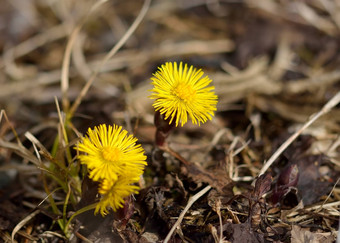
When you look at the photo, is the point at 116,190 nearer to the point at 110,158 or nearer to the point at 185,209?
the point at 110,158

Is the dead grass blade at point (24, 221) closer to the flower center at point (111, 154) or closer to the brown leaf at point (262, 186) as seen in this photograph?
the flower center at point (111, 154)

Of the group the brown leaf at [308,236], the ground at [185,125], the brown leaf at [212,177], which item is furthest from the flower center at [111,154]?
the brown leaf at [308,236]

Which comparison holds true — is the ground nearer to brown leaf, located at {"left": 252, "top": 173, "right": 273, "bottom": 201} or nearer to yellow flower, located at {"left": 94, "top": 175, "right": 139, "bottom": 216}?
brown leaf, located at {"left": 252, "top": 173, "right": 273, "bottom": 201}

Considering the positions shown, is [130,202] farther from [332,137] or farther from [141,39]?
[141,39]

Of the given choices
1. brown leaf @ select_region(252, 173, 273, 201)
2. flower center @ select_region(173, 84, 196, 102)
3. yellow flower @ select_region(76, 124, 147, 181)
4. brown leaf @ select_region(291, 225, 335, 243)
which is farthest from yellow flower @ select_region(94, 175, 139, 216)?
brown leaf @ select_region(291, 225, 335, 243)

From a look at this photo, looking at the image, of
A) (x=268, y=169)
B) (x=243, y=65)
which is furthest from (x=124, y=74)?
(x=268, y=169)
